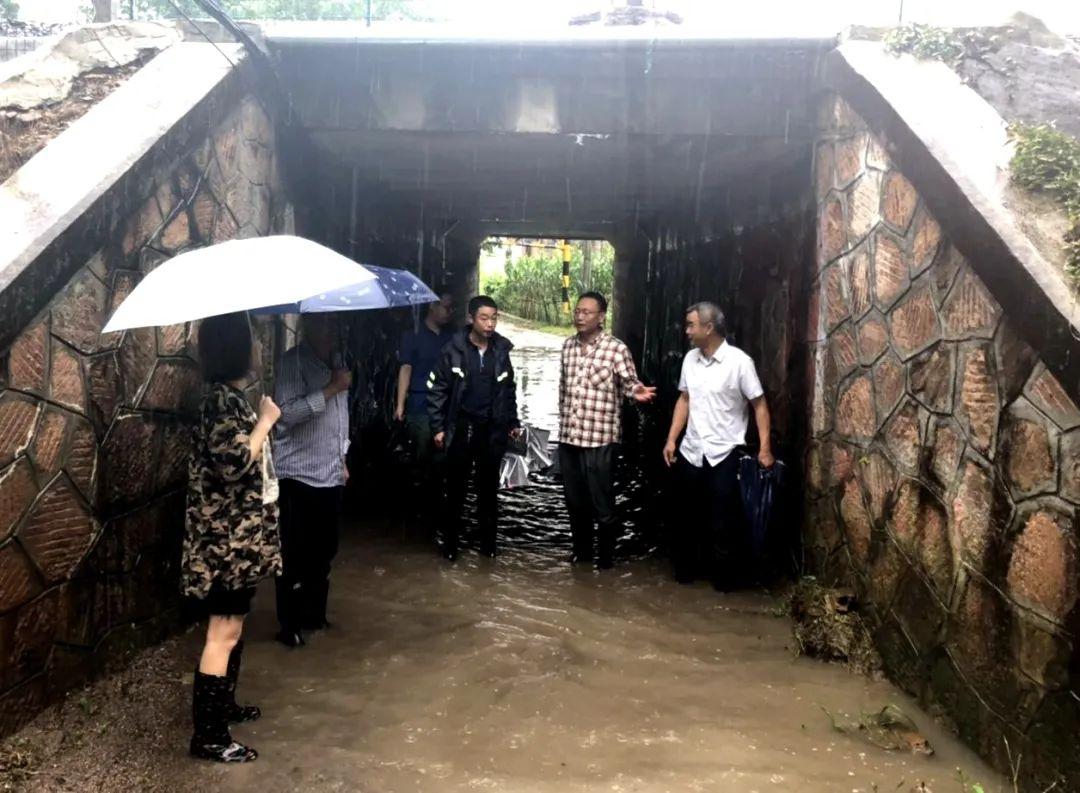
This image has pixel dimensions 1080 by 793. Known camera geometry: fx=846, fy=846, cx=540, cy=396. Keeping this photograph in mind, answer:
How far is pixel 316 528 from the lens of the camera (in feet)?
13.7

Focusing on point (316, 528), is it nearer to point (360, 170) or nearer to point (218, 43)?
point (218, 43)

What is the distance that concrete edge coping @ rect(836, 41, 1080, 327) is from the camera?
3000 mm

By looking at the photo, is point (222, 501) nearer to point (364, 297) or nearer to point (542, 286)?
point (364, 297)

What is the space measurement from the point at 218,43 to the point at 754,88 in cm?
319

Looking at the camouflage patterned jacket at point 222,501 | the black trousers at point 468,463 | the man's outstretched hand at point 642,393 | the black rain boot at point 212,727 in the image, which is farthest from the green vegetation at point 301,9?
the black rain boot at point 212,727

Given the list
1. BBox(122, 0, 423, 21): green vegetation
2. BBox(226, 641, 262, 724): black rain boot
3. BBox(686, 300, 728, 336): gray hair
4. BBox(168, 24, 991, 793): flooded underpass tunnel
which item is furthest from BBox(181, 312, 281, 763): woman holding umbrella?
BBox(122, 0, 423, 21): green vegetation

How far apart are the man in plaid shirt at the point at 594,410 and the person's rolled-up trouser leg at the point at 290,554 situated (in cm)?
197

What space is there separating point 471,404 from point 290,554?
5.78 feet

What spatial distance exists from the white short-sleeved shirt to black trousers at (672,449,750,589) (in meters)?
0.08

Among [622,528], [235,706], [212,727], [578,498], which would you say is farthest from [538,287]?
[212,727]

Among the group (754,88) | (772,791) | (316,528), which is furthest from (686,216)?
(772,791)

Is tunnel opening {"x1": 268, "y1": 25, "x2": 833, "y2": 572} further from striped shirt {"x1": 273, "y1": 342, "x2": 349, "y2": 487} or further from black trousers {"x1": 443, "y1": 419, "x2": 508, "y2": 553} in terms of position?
striped shirt {"x1": 273, "y1": 342, "x2": 349, "y2": 487}

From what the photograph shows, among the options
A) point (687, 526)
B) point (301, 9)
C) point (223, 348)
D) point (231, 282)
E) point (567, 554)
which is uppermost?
point (301, 9)

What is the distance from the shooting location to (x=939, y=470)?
355 centimetres
